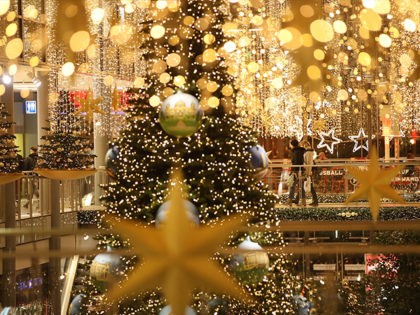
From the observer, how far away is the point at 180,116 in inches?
197

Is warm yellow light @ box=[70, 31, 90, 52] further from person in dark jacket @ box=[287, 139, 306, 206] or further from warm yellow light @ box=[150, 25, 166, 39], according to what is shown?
person in dark jacket @ box=[287, 139, 306, 206]

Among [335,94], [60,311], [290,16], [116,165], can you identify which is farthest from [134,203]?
[335,94]

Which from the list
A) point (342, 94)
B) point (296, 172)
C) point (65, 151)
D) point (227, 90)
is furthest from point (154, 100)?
point (342, 94)

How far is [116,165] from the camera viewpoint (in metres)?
6.73

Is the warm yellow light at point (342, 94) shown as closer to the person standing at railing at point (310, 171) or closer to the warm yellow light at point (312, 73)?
the person standing at railing at point (310, 171)

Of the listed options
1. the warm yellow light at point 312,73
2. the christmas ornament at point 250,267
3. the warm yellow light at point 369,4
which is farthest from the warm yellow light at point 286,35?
the christmas ornament at point 250,267

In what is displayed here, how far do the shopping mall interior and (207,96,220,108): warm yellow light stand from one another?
14mm

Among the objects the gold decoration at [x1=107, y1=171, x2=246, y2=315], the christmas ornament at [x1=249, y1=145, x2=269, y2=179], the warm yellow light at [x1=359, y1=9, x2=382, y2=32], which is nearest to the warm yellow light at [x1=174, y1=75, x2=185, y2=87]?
the christmas ornament at [x1=249, y1=145, x2=269, y2=179]

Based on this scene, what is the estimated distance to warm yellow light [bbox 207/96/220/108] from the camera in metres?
6.44

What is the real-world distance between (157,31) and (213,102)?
0.62m

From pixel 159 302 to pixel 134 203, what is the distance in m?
0.73

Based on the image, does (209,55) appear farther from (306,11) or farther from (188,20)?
(306,11)

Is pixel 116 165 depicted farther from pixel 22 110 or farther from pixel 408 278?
pixel 22 110

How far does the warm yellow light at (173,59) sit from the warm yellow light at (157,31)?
0.15 meters
